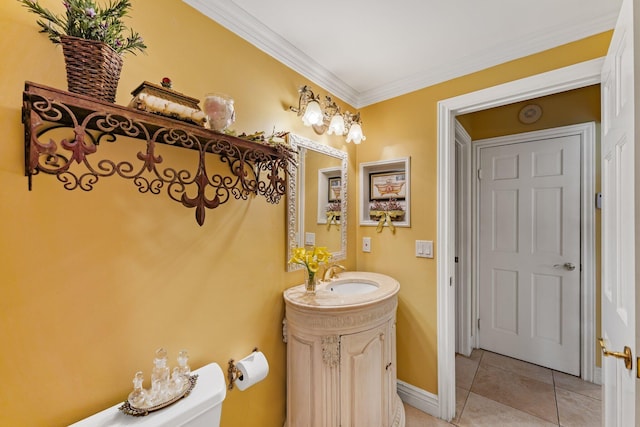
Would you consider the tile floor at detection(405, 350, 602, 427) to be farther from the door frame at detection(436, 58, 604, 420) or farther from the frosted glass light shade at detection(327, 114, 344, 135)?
the frosted glass light shade at detection(327, 114, 344, 135)

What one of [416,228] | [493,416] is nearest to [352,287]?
[416,228]

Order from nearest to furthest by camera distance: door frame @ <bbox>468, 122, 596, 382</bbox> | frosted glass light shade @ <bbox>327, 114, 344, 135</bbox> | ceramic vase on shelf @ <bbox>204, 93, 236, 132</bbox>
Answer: ceramic vase on shelf @ <bbox>204, 93, 236, 132</bbox>
frosted glass light shade @ <bbox>327, 114, 344, 135</bbox>
door frame @ <bbox>468, 122, 596, 382</bbox>

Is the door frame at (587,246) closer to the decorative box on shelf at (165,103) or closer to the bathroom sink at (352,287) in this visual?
the bathroom sink at (352,287)

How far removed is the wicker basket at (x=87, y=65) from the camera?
80cm

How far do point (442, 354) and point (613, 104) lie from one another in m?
1.68

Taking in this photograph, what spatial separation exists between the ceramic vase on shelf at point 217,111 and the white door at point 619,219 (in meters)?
1.37

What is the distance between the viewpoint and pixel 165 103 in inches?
37.2

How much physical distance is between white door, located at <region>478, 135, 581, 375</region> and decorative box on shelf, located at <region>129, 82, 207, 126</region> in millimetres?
2783

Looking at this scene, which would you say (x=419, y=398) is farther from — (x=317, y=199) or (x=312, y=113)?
(x=312, y=113)

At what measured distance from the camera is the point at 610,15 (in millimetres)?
1371

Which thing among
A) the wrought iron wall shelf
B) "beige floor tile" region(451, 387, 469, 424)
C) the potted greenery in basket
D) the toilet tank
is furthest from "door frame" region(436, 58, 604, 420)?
the potted greenery in basket

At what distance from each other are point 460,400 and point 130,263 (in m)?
2.43

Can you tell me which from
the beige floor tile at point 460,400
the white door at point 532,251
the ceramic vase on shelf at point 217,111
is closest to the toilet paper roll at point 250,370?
the ceramic vase on shelf at point 217,111

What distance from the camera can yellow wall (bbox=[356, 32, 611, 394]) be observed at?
192cm
